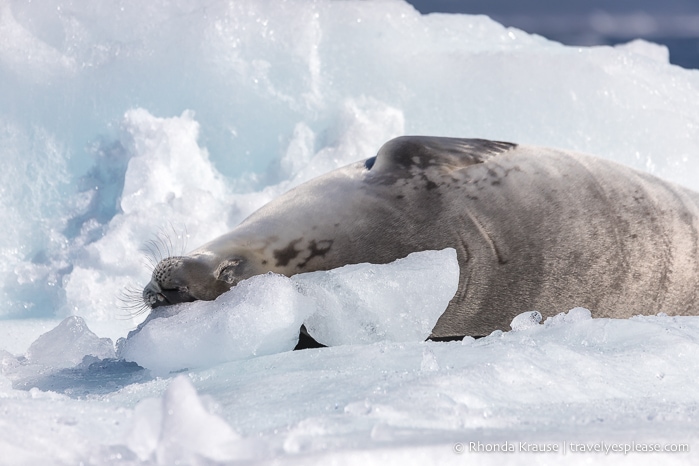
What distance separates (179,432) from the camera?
53.9 inches

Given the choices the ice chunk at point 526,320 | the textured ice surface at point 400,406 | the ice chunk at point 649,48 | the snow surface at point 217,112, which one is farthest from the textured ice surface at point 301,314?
the ice chunk at point 649,48

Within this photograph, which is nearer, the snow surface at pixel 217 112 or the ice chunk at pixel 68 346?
the ice chunk at pixel 68 346

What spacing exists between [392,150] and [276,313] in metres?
1.17

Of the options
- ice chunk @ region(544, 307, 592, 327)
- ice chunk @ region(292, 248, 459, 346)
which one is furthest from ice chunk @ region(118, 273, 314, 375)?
ice chunk @ region(544, 307, 592, 327)

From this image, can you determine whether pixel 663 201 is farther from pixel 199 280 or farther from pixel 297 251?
pixel 199 280

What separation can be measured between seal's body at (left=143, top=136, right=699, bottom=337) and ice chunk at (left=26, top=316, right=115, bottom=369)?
0.33 meters

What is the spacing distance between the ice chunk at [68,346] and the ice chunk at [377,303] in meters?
0.87

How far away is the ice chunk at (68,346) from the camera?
9.94 ft

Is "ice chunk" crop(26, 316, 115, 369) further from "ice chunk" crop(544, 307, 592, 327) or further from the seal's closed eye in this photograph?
"ice chunk" crop(544, 307, 592, 327)

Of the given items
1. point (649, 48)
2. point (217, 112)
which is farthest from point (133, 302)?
point (649, 48)

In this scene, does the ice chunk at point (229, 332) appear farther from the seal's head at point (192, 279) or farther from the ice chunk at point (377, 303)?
the seal's head at point (192, 279)

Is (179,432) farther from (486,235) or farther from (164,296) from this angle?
(486,235)

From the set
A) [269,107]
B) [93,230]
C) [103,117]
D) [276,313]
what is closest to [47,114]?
[103,117]

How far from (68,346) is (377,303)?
1.18m
